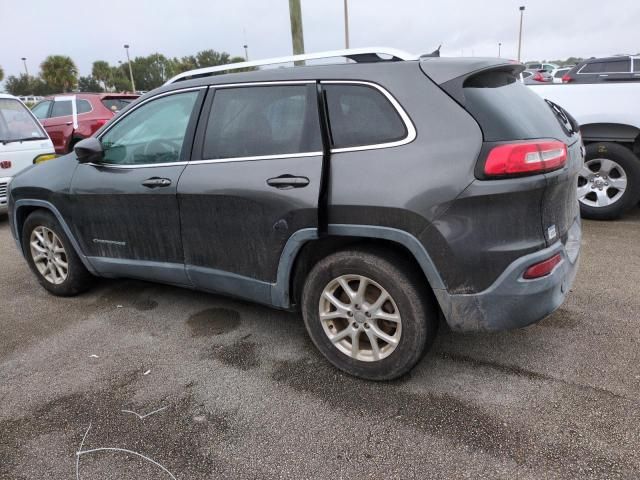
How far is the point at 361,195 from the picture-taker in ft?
8.07

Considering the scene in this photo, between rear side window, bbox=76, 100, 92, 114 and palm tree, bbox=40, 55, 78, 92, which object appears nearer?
rear side window, bbox=76, 100, 92, 114

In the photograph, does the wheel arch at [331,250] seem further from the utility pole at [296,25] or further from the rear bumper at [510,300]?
the utility pole at [296,25]

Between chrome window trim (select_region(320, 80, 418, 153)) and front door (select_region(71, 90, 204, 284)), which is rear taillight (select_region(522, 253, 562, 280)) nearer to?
chrome window trim (select_region(320, 80, 418, 153))

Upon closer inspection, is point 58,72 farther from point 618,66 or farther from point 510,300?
point 510,300

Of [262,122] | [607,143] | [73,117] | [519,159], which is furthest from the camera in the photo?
[73,117]

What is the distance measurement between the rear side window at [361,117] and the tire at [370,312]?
587 mm

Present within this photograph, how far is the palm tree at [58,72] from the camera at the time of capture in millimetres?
56562

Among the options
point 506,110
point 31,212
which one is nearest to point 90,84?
point 31,212

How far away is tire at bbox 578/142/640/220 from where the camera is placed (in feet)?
17.2

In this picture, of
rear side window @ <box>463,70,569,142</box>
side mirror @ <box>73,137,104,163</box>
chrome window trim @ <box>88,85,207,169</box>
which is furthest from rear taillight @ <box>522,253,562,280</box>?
side mirror @ <box>73,137,104,163</box>

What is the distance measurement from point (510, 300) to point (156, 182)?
89.2 inches

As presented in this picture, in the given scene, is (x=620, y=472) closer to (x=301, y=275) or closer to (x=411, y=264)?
(x=411, y=264)

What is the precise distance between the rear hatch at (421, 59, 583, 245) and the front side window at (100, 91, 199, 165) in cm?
164

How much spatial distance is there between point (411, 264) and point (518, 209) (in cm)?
59
